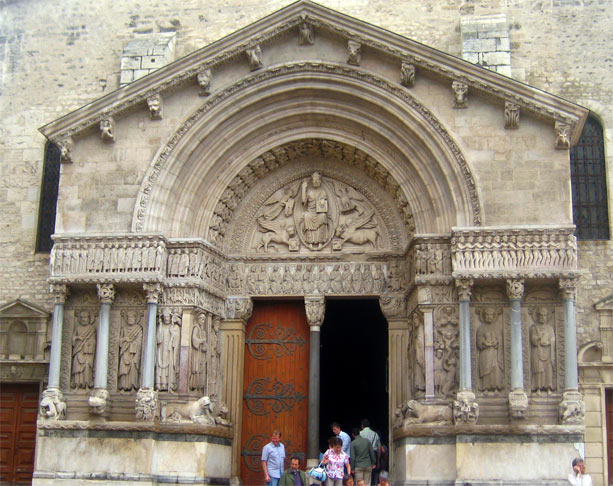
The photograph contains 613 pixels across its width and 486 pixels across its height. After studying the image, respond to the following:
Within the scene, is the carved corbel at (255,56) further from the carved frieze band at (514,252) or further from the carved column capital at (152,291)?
the carved frieze band at (514,252)

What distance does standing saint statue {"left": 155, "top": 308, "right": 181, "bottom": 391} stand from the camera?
1587cm

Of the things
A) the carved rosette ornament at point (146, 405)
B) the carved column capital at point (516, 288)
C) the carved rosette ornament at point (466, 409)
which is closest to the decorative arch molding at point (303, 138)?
the carved column capital at point (516, 288)

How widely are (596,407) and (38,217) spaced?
12154 mm

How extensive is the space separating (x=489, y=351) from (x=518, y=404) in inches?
43.4

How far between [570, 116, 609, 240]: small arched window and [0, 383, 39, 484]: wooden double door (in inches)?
460

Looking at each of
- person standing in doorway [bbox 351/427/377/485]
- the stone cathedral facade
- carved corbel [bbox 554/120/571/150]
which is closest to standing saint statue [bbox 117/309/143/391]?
the stone cathedral facade

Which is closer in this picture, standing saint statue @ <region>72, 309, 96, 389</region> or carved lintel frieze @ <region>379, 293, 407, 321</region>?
standing saint statue @ <region>72, 309, 96, 389</region>

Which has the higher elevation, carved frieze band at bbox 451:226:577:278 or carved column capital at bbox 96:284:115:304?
carved frieze band at bbox 451:226:577:278

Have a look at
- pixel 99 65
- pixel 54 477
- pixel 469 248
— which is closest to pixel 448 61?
pixel 469 248

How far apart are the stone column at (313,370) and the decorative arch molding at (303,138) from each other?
7.73 ft

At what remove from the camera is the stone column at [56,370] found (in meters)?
15.6

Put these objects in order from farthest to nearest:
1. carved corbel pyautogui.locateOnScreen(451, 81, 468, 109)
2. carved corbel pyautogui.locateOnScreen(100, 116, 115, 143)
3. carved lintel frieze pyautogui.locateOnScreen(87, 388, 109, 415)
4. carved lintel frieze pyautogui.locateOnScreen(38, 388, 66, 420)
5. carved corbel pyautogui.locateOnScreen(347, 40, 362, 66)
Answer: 1. carved corbel pyautogui.locateOnScreen(100, 116, 115, 143)
2. carved corbel pyautogui.locateOnScreen(347, 40, 362, 66)
3. carved corbel pyautogui.locateOnScreen(451, 81, 468, 109)
4. carved lintel frieze pyautogui.locateOnScreen(38, 388, 66, 420)
5. carved lintel frieze pyautogui.locateOnScreen(87, 388, 109, 415)

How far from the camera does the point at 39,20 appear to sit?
2081cm

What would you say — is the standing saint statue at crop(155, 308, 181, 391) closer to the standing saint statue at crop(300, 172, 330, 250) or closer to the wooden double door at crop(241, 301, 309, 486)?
the wooden double door at crop(241, 301, 309, 486)
